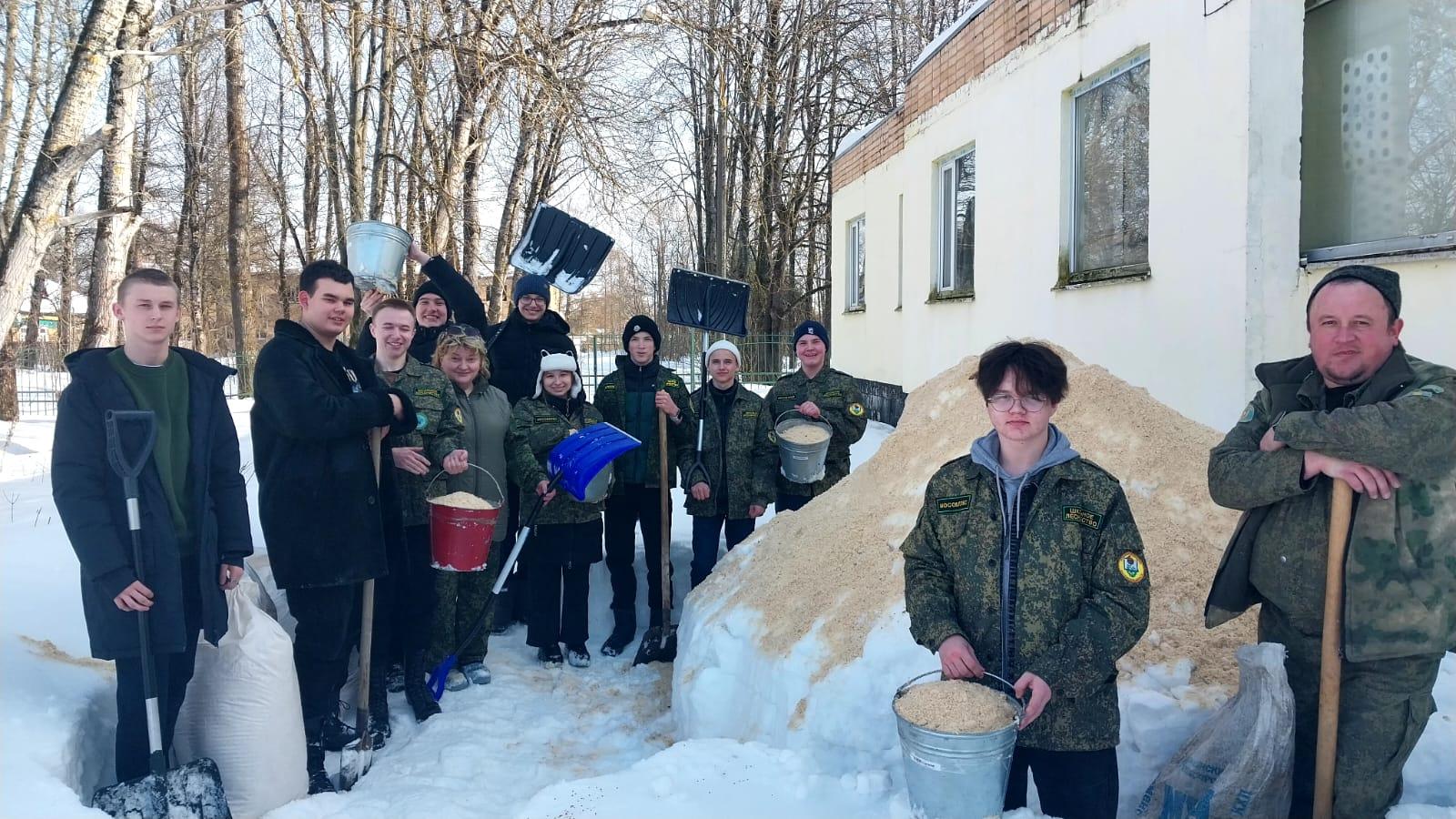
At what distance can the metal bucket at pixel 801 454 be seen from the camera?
4.80 metres

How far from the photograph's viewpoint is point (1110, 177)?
6062mm

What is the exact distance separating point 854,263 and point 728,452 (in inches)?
341

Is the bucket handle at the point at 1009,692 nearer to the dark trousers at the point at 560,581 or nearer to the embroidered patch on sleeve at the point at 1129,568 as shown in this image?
the embroidered patch on sleeve at the point at 1129,568

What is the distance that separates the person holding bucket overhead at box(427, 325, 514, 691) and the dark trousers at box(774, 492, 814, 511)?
1608 mm

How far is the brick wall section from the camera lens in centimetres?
678

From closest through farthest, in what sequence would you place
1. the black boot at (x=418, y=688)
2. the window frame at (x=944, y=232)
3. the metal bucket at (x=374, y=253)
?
1. the black boot at (x=418, y=688)
2. the metal bucket at (x=374, y=253)
3. the window frame at (x=944, y=232)

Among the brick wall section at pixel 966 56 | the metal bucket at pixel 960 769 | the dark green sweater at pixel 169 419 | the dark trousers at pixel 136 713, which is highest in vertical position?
the brick wall section at pixel 966 56

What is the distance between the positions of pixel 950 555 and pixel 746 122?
1937cm

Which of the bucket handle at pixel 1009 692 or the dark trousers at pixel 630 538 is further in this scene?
the dark trousers at pixel 630 538

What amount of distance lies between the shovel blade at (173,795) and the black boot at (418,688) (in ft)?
3.66

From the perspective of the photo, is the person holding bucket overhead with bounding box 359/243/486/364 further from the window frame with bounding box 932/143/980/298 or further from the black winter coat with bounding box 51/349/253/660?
the window frame with bounding box 932/143/980/298

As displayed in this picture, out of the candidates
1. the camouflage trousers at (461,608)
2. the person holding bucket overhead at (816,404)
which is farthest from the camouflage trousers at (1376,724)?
the camouflage trousers at (461,608)

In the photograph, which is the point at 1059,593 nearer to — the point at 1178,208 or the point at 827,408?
the point at 827,408

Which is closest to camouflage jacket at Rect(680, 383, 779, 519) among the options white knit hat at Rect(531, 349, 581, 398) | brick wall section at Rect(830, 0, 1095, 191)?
white knit hat at Rect(531, 349, 581, 398)
